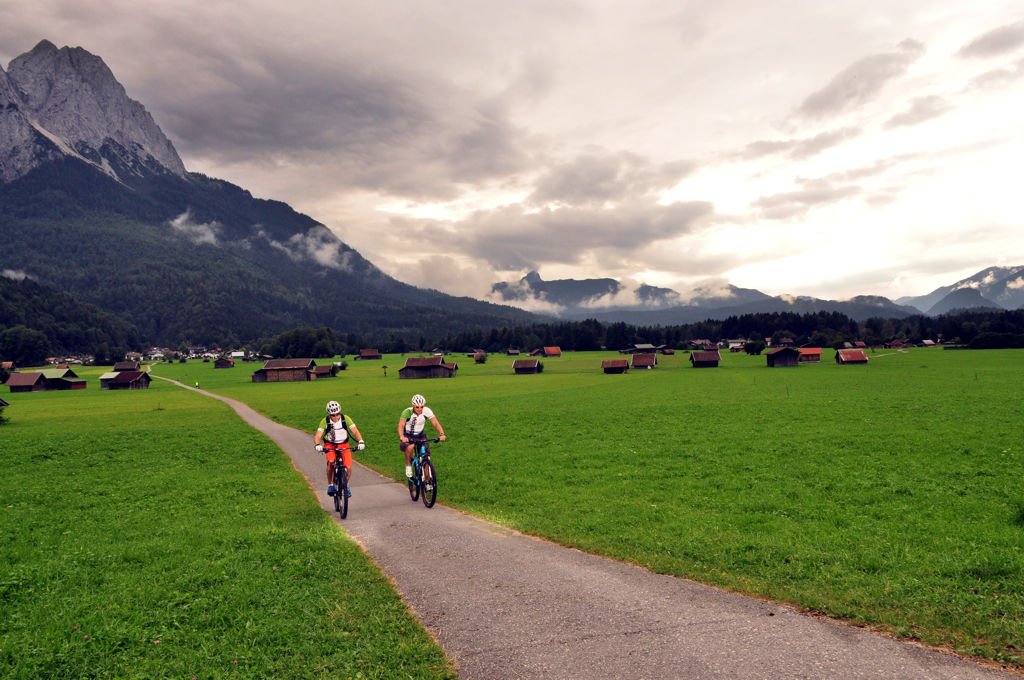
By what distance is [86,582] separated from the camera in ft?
35.4

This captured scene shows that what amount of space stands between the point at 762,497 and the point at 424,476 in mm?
9945

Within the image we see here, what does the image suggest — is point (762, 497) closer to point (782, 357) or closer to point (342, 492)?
point (342, 492)

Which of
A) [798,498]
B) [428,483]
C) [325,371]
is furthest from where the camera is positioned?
[325,371]

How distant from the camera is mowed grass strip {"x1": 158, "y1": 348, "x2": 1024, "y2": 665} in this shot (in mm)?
9570

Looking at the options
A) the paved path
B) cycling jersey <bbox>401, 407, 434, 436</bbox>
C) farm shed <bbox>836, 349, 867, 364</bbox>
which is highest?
cycling jersey <bbox>401, 407, 434, 436</bbox>

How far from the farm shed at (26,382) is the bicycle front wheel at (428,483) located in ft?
379

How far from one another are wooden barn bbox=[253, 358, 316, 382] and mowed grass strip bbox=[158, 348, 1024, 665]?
285 ft

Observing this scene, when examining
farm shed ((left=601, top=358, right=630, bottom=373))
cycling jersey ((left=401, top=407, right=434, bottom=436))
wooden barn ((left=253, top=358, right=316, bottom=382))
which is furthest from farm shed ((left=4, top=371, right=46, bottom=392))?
cycling jersey ((left=401, top=407, right=434, bottom=436))

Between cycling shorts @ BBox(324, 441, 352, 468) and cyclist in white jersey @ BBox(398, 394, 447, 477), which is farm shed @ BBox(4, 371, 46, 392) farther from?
cyclist in white jersey @ BBox(398, 394, 447, 477)

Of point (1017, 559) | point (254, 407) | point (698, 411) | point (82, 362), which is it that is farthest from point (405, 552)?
point (82, 362)

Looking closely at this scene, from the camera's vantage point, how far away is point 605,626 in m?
8.35

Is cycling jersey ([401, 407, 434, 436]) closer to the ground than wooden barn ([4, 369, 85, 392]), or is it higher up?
higher up

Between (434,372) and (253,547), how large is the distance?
9980 centimetres

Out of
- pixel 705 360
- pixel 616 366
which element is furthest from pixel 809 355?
pixel 616 366
